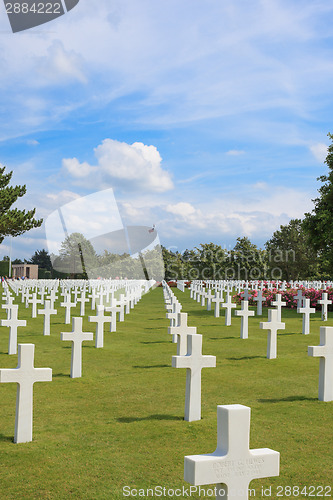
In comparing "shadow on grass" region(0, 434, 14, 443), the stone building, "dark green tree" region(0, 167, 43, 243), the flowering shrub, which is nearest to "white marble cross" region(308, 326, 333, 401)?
"shadow on grass" region(0, 434, 14, 443)

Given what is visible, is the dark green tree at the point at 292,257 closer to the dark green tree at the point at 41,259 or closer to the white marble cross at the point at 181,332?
the white marble cross at the point at 181,332

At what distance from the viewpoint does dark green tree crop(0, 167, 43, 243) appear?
42.5m

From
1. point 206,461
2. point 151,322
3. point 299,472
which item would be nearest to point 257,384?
point 299,472

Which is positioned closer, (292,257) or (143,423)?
(143,423)

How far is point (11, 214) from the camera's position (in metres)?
A: 43.2

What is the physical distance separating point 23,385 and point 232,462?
3139 millimetres

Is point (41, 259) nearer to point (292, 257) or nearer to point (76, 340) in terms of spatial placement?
point (292, 257)

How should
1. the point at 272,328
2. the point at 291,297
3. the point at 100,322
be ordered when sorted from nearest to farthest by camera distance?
1. the point at 272,328
2. the point at 100,322
3. the point at 291,297

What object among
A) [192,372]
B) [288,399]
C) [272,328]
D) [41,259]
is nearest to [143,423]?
[192,372]

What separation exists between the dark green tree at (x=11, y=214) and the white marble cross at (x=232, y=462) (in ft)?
136

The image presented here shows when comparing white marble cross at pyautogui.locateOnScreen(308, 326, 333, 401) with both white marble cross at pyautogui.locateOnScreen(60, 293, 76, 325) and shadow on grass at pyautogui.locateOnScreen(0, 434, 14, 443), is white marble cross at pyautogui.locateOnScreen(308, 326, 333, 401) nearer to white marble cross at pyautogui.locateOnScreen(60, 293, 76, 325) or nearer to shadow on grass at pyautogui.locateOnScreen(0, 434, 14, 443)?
shadow on grass at pyautogui.locateOnScreen(0, 434, 14, 443)

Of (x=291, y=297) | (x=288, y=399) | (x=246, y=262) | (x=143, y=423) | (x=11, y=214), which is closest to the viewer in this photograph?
(x=143, y=423)

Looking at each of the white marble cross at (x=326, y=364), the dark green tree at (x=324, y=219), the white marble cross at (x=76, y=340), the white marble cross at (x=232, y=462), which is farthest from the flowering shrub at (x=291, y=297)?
the white marble cross at (x=232, y=462)

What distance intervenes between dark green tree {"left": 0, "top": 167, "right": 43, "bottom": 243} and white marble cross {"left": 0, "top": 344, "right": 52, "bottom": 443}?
38455mm
